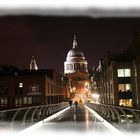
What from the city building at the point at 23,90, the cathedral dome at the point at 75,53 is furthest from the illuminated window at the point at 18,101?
the cathedral dome at the point at 75,53

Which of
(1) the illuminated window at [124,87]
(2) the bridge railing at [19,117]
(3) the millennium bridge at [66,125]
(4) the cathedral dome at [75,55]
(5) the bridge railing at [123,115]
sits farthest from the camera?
(4) the cathedral dome at [75,55]

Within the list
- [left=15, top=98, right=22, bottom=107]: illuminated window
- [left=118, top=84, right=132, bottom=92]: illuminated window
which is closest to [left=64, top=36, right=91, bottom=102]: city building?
[left=15, top=98, right=22, bottom=107]: illuminated window

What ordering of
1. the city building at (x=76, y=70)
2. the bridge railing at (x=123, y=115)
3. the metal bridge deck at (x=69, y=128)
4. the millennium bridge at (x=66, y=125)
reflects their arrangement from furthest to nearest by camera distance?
1. the city building at (x=76, y=70)
2. the bridge railing at (x=123, y=115)
3. the millennium bridge at (x=66, y=125)
4. the metal bridge deck at (x=69, y=128)

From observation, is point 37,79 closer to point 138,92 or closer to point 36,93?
point 36,93

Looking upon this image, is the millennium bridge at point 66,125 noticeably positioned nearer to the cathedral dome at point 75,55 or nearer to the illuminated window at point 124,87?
the illuminated window at point 124,87

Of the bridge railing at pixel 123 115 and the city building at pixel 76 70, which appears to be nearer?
the bridge railing at pixel 123 115

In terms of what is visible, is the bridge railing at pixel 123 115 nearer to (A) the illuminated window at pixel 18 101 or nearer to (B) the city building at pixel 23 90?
(B) the city building at pixel 23 90

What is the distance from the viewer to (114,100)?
34906 millimetres

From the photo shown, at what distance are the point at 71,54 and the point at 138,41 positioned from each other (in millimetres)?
66208

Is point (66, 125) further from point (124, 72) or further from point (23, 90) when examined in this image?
point (23, 90)

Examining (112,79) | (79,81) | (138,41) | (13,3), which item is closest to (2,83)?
(112,79)

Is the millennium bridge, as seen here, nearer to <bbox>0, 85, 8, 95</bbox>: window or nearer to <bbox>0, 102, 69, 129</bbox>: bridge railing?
<bbox>0, 102, 69, 129</bbox>: bridge railing

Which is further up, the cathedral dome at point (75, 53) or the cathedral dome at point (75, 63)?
the cathedral dome at point (75, 53)

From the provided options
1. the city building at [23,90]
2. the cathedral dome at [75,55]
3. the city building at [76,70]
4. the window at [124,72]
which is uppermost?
the cathedral dome at [75,55]
